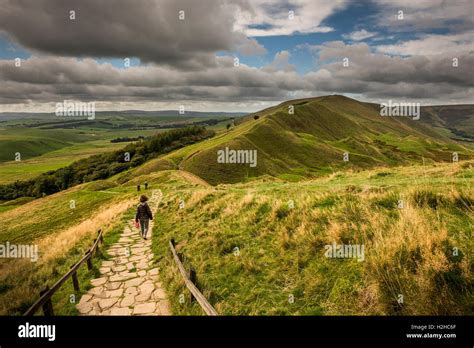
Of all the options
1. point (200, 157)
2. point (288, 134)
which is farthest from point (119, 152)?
point (288, 134)

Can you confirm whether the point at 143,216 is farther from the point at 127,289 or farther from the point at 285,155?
the point at 285,155

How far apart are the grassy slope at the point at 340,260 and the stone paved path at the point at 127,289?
0.48 metres

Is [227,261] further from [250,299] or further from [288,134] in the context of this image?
[288,134]

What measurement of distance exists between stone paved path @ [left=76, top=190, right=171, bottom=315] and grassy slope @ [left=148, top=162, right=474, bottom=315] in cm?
48

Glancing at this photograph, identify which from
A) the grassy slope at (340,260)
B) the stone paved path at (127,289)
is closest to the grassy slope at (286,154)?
the grassy slope at (340,260)

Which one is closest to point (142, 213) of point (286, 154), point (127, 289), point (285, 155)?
point (127, 289)

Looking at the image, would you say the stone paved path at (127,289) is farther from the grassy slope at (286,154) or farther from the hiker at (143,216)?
the grassy slope at (286,154)

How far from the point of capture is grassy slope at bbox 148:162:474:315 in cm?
530

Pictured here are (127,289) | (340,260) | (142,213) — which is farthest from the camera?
(142,213)

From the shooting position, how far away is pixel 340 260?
23.0 feet

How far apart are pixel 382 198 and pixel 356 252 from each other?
3087 millimetres

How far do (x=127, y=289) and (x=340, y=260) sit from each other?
21.9 ft

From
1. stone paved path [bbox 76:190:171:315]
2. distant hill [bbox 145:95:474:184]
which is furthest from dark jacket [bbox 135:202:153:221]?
distant hill [bbox 145:95:474:184]
